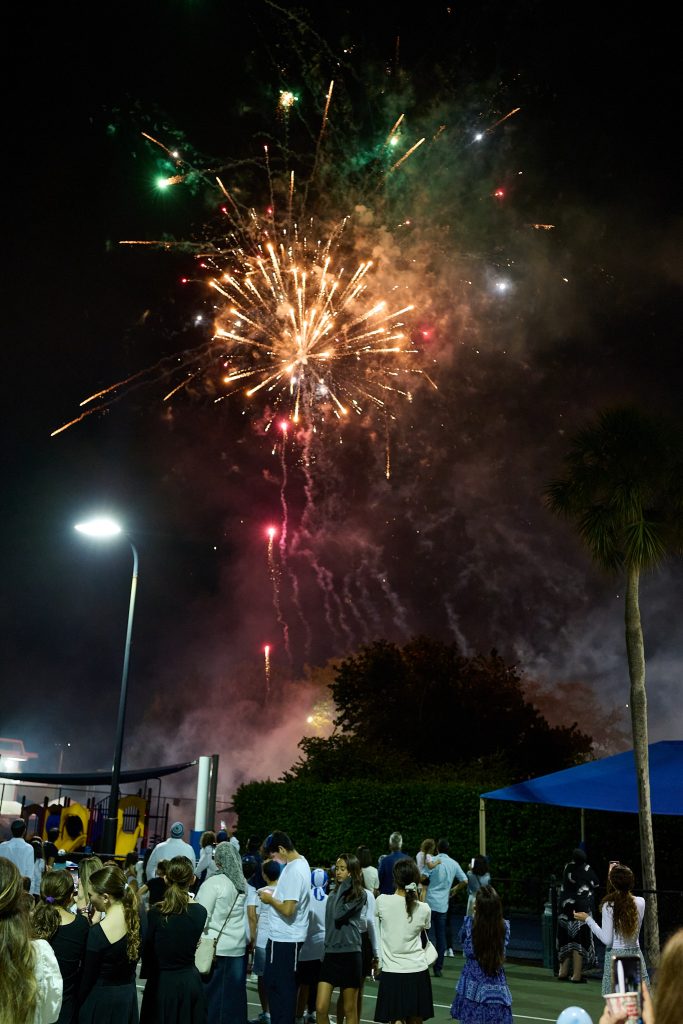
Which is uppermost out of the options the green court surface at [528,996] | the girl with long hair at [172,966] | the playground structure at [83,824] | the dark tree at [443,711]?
the dark tree at [443,711]

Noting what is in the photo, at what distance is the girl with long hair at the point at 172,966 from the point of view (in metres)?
6.54

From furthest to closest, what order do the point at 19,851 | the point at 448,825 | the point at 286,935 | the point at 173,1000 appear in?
the point at 448,825
the point at 19,851
the point at 286,935
the point at 173,1000

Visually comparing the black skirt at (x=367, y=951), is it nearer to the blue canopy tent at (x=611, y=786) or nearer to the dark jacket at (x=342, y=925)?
the dark jacket at (x=342, y=925)

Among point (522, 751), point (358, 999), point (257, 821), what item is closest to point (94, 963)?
point (358, 999)

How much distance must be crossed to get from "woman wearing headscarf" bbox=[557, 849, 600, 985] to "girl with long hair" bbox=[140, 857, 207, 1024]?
990 cm

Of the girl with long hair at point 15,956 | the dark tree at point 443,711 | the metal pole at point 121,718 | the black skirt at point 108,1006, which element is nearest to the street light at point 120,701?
the metal pole at point 121,718

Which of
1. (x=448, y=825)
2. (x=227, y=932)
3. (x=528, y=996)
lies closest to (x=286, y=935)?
(x=227, y=932)

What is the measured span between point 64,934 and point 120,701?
14.8 metres

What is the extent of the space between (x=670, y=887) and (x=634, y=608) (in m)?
6.07

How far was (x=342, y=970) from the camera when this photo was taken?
353 inches

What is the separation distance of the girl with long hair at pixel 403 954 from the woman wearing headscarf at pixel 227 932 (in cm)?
121

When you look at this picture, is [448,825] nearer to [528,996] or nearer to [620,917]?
[528,996]

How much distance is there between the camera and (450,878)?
606 inches

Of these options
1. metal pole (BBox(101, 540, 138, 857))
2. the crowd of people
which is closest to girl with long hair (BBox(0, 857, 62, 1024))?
the crowd of people
